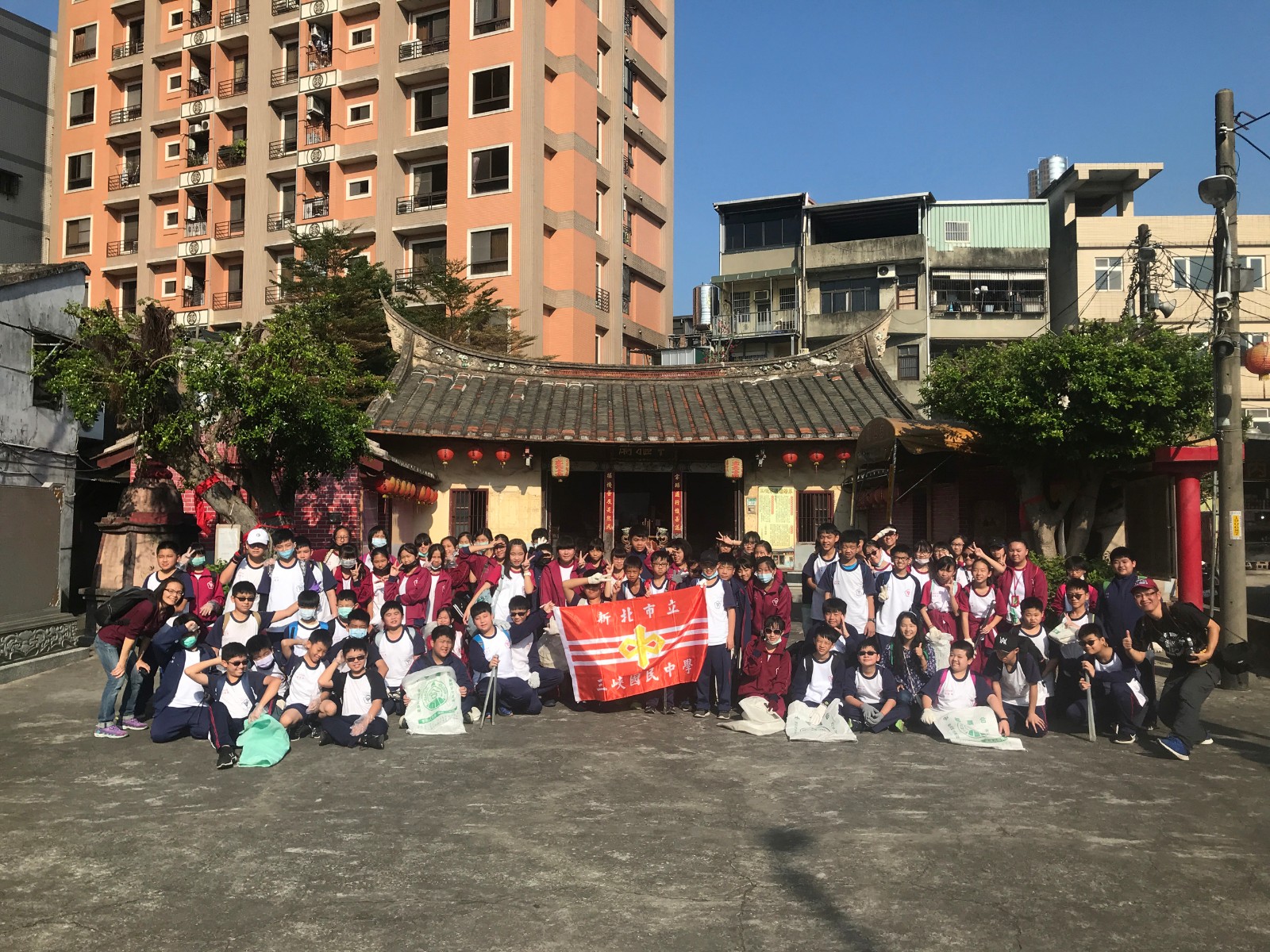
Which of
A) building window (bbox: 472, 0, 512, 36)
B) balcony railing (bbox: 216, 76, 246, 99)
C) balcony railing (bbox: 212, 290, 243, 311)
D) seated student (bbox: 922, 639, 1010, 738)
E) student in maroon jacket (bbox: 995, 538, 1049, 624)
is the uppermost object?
building window (bbox: 472, 0, 512, 36)

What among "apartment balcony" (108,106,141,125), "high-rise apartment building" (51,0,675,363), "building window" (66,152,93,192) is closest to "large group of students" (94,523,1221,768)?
"high-rise apartment building" (51,0,675,363)

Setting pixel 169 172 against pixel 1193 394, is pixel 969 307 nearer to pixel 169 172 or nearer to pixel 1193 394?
pixel 1193 394

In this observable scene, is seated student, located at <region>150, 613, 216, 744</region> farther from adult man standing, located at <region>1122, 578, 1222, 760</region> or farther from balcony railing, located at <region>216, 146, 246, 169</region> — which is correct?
balcony railing, located at <region>216, 146, 246, 169</region>

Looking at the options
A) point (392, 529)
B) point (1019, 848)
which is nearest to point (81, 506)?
point (392, 529)

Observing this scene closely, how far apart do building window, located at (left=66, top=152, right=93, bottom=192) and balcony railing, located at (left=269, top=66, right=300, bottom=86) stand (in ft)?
29.6

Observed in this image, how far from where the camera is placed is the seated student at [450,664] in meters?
8.91

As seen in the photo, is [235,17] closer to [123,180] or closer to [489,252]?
[123,180]

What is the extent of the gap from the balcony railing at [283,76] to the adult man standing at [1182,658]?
35913mm

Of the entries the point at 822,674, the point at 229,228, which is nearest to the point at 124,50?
the point at 229,228

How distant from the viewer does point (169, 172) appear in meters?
38.1

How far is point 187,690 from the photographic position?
8.24 metres

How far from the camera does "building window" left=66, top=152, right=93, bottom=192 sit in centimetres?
3916

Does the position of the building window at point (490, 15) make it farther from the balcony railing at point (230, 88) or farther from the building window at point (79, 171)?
the building window at point (79, 171)

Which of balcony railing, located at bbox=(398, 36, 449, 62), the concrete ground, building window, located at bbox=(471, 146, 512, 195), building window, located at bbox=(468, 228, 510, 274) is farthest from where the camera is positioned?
balcony railing, located at bbox=(398, 36, 449, 62)
